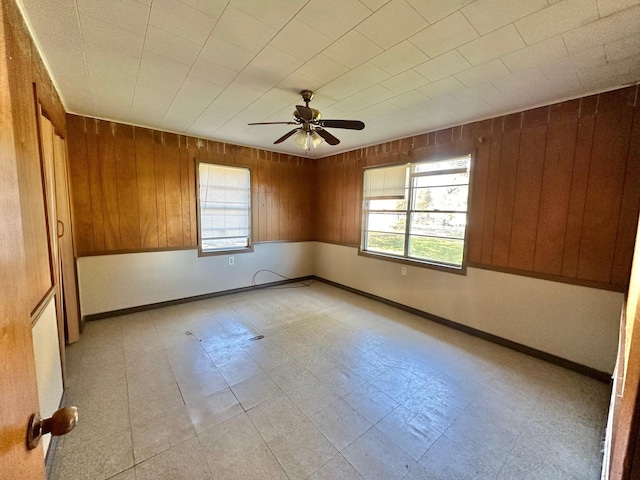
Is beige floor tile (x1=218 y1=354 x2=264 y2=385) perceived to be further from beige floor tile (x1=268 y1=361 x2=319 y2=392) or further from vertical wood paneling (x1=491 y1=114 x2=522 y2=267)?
vertical wood paneling (x1=491 y1=114 x2=522 y2=267)

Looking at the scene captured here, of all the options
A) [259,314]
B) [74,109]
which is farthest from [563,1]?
[74,109]

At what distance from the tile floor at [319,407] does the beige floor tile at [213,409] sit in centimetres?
1

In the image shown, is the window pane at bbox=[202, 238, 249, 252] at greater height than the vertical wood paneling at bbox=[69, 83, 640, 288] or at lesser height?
lesser

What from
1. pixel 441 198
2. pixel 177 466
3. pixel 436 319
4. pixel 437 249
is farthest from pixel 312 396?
pixel 441 198

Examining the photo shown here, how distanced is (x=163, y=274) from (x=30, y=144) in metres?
2.67

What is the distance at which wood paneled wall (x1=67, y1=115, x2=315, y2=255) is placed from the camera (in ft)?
11.0

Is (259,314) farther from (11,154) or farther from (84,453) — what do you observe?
(11,154)

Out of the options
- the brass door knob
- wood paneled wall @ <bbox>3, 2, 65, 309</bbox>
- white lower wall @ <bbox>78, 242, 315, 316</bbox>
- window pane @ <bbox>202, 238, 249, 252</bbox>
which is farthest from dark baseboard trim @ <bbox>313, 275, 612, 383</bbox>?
wood paneled wall @ <bbox>3, 2, 65, 309</bbox>

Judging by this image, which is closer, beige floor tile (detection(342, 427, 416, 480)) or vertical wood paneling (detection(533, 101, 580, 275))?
beige floor tile (detection(342, 427, 416, 480))

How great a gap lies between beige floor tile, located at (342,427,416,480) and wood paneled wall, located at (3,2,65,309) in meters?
2.12

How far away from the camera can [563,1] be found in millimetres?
1435

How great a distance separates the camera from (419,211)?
3896mm

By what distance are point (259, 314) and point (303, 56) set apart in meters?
3.18

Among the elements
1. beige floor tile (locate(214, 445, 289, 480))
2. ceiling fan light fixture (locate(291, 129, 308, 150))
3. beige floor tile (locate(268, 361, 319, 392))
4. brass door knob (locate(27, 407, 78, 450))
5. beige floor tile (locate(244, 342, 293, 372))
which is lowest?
beige floor tile (locate(214, 445, 289, 480))
